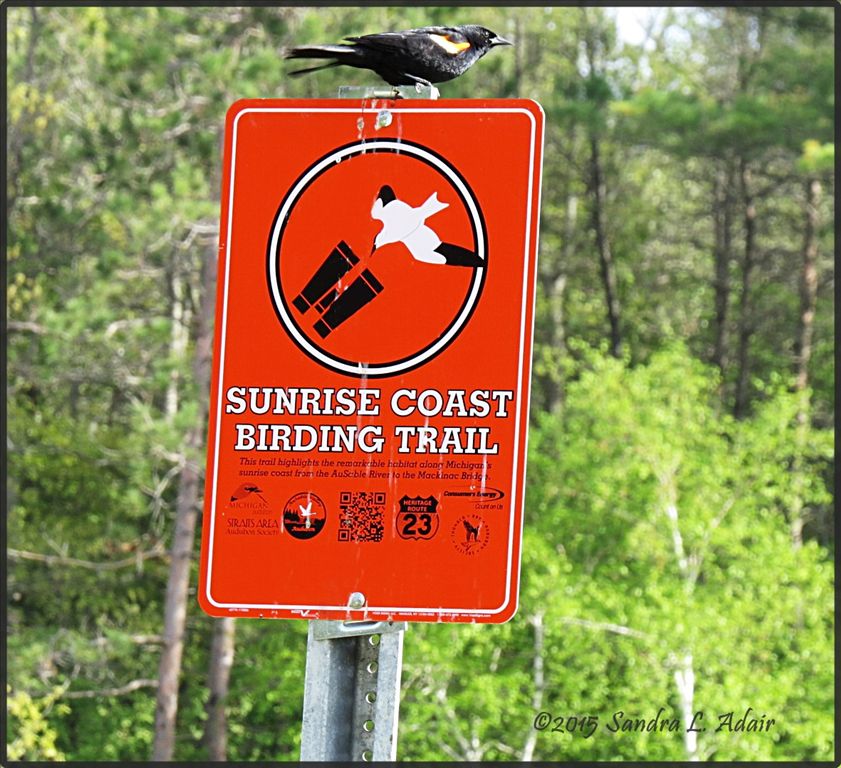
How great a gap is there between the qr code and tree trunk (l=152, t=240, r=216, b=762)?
13628 millimetres

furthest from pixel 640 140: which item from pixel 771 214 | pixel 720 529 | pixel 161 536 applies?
pixel 161 536

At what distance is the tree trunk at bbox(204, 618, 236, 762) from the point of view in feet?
57.4

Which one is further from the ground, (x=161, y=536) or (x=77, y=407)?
A: (x=77, y=407)

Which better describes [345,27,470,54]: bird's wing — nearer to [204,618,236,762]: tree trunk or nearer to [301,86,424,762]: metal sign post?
[301,86,424,762]: metal sign post

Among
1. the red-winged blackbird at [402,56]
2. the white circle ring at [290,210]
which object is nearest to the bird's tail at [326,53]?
the red-winged blackbird at [402,56]

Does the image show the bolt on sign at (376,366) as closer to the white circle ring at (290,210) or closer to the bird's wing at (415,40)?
the white circle ring at (290,210)

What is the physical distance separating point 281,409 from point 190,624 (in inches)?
710

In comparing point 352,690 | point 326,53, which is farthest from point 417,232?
point 352,690

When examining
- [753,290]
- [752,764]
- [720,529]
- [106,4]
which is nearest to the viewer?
[752,764]

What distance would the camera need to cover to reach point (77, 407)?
2336 centimetres

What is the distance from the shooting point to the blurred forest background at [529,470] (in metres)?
15.3

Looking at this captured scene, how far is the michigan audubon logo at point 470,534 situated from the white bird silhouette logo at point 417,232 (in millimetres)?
394

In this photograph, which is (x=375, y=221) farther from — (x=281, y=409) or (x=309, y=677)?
(x=309, y=677)

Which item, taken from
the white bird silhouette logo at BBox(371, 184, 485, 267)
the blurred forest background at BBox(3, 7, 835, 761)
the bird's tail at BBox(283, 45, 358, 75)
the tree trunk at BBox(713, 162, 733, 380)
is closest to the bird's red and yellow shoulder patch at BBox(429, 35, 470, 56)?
the bird's tail at BBox(283, 45, 358, 75)
